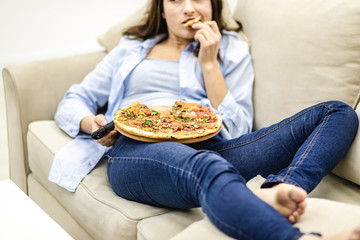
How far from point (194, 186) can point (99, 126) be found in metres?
0.56

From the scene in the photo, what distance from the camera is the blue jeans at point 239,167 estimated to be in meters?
0.93

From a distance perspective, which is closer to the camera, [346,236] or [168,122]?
[346,236]

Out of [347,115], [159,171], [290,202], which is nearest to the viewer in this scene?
[290,202]

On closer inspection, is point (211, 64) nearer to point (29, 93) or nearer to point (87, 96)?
point (87, 96)

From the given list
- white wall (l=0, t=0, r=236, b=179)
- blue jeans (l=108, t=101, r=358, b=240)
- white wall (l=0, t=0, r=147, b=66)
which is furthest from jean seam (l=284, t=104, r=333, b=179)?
white wall (l=0, t=0, r=147, b=66)

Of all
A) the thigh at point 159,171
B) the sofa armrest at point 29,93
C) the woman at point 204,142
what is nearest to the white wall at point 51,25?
the sofa armrest at point 29,93

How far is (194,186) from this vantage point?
3.46 ft

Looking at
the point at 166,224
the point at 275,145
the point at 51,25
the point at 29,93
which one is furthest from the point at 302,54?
the point at 51,25

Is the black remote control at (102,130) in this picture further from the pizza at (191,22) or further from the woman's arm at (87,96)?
the pizza at (191,22)

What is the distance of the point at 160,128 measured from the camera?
1.30m

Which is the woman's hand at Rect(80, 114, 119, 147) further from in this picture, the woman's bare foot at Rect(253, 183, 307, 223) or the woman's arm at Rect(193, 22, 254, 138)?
the woman's bare foot at Rect(253, 183, 307, 223)

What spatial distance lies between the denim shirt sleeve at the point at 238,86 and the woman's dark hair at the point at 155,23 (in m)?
0.13

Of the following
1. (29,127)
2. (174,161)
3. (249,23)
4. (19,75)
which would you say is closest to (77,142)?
(29,127)

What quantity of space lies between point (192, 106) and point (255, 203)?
1.94ft
